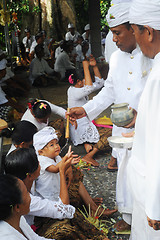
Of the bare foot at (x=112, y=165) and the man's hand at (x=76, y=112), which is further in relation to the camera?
the bare foot at (x=112, y=165)

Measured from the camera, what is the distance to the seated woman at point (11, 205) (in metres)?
1.61

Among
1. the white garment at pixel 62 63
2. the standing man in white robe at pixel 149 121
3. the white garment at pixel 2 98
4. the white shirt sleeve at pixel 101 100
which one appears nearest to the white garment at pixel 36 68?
the white garment at pixel 62 63

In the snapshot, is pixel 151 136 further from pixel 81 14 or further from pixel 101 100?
pixel 81 14

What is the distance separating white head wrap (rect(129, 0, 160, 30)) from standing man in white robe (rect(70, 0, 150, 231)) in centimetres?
85

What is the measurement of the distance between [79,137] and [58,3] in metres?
14.9

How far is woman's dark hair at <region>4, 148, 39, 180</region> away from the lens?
2.25 metres

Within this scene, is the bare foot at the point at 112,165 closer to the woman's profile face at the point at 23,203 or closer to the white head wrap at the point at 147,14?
the woman's profile face at the point at 23,203

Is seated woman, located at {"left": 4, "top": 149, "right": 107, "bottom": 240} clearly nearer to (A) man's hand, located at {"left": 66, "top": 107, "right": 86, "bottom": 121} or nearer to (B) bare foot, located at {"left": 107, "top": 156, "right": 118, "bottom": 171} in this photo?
(A) man's hand, located at {"left": 66, "top": 107, "right": 86, "bottom": 121}

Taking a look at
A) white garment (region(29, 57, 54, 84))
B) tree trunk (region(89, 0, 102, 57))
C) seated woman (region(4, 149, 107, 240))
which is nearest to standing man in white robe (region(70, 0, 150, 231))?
seated woman (region(4, 149, 107, 240))

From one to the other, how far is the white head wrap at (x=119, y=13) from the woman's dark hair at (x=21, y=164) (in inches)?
53.6

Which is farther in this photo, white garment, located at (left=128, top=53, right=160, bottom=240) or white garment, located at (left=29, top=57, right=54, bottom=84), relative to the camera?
white garment, located at (left=29, top=57, right=54, bottom=84)

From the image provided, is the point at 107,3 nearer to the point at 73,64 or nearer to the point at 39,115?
the point at 73,64

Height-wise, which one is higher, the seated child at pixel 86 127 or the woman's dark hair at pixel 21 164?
the woman's dark hair at pixel 21 164

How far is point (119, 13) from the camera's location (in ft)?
8.97
